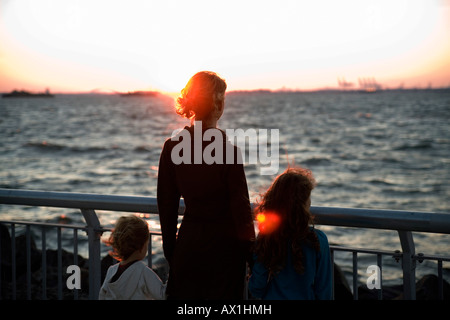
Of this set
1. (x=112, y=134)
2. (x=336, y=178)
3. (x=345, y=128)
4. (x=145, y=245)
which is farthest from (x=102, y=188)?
(x=345, y=128)

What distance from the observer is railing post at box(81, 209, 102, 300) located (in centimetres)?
357

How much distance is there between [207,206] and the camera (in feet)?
8.83

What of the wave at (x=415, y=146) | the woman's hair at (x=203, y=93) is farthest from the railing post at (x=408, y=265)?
the wave at (x=415, y=146)

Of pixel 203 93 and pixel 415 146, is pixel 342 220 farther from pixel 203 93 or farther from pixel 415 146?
pixel 415 146

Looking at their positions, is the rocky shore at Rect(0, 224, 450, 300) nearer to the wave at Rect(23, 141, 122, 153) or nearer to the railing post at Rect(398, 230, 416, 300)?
the railing post at Rect(398, 230, 416, 300)

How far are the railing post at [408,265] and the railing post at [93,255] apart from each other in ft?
6.55

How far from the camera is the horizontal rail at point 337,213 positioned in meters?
2.60

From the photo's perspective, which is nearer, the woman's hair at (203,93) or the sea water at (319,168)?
the woman's hair at (203,93)

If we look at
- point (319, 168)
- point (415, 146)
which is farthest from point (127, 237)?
point (415, 146)

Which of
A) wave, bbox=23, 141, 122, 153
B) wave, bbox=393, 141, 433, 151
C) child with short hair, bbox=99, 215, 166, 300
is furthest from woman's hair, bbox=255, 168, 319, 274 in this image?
wave, bbox=23, 141, 122, 153

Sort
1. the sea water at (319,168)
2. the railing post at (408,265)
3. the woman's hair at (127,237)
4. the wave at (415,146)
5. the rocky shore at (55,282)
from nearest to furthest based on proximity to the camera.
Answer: the railing post at (408,265) → the woman's hair at (127,237) → the rocky shore at (55,282) → the sea water at (319,168) → the wave at (415,146)

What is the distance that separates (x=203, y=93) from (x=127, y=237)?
0.95m

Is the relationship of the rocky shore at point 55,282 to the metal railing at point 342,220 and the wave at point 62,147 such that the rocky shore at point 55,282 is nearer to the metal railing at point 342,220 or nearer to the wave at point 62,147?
the metal railing at point 342,220
